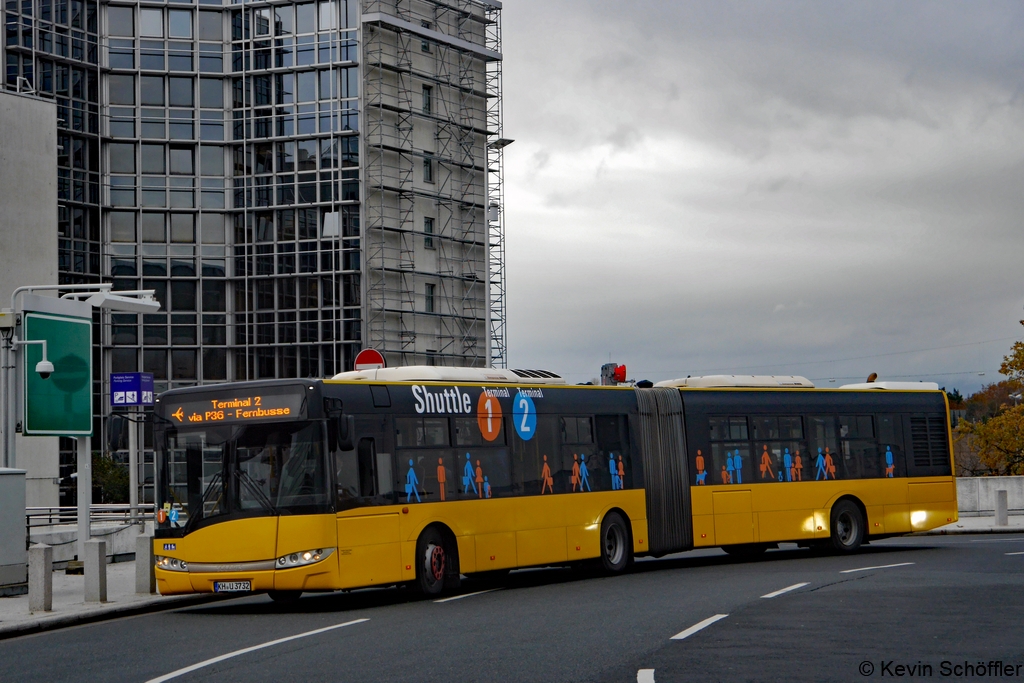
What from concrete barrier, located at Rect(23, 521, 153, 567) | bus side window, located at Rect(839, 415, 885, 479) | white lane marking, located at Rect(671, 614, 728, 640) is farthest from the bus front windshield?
bus side window, located at Rect(839, 415, 885, 479)

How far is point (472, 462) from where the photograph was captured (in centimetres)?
1844

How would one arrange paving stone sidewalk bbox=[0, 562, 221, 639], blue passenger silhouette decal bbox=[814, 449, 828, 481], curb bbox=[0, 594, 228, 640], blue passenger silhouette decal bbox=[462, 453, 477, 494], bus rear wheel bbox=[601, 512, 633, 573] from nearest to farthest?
curb bbox=[0, 594, 228, 640], paving stone sidewalk bbox=[0, 562, 221, 639], blue passenger silhouette decal bbox=[462, 453, 477, 494], bus rear wheel bbox=[601, 512, 633, 573], blue passenger silhouette decal bbox=[814, 449, 828, 481]

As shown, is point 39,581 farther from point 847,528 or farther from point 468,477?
point 847,528

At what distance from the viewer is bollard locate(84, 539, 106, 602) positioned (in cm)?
1723

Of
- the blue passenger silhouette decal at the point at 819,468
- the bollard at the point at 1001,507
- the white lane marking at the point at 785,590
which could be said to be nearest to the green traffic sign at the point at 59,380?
the white lane marking at the point at 785,590

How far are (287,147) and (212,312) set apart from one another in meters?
8.20

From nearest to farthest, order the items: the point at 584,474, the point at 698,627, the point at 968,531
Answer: the point at 698,627, the point at 584,474, the point at 968,531

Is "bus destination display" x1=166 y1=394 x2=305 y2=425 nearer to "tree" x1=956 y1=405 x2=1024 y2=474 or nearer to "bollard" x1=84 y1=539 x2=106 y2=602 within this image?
"bollard" x1=84 y1=539 x2=106 y2=602

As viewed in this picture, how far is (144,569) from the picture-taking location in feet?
61.4

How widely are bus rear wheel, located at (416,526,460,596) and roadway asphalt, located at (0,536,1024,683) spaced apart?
40cm

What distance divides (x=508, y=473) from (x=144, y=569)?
5451mm

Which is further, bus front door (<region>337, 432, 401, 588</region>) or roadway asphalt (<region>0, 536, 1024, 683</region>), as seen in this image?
bus front door (<region>337, 432, 401, 588</region>)

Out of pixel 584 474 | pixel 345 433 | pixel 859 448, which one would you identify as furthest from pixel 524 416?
pixel 859 448

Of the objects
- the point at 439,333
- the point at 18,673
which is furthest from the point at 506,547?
the point at 439,333
